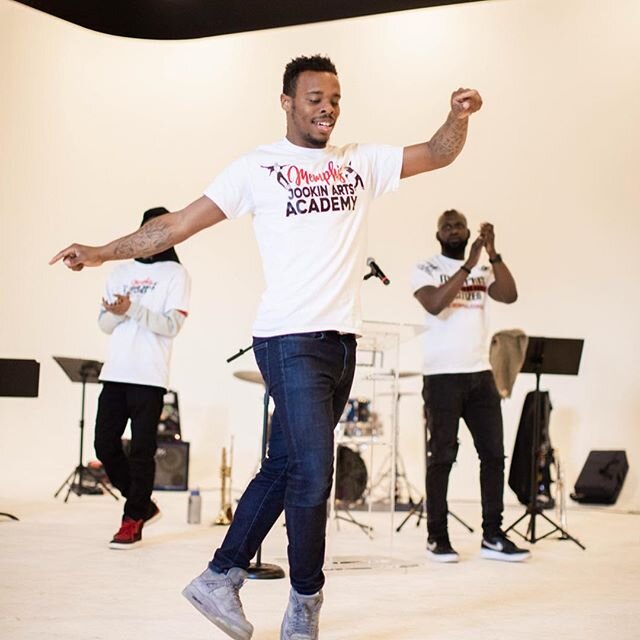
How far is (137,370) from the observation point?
4656 millimetres

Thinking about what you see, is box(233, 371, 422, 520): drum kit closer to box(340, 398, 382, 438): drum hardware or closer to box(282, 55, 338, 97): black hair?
box(340, 398, 382, 438): drum hardware

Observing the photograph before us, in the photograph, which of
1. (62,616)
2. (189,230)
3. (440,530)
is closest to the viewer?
(189,230)

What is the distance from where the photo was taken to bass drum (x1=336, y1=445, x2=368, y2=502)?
21.7ft

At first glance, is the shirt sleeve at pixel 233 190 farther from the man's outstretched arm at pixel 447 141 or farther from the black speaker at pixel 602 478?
the black speaker at pixel 602 478

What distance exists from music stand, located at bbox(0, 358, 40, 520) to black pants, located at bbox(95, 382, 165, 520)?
1620mm

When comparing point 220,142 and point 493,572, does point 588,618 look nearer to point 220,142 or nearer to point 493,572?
point 493,572

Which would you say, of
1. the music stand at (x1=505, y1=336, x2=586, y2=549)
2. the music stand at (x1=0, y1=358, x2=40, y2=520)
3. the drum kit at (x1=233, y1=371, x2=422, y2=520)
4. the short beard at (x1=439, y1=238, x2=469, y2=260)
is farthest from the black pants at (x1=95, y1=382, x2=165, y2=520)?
the music stand at (x1=505, y1=336, x2=586, y2=549)

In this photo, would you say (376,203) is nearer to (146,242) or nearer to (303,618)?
(146,242)

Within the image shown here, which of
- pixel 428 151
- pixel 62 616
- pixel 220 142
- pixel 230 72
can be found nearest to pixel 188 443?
pixel 220 142

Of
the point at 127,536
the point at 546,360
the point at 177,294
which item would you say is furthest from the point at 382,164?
the point at 546,360

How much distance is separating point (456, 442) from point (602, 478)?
3.33 metres

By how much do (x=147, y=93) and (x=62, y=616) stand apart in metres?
6.50

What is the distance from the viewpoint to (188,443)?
26.0ft

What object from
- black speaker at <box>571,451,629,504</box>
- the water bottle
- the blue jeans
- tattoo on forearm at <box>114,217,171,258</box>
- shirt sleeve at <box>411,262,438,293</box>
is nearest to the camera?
the blue jeans
